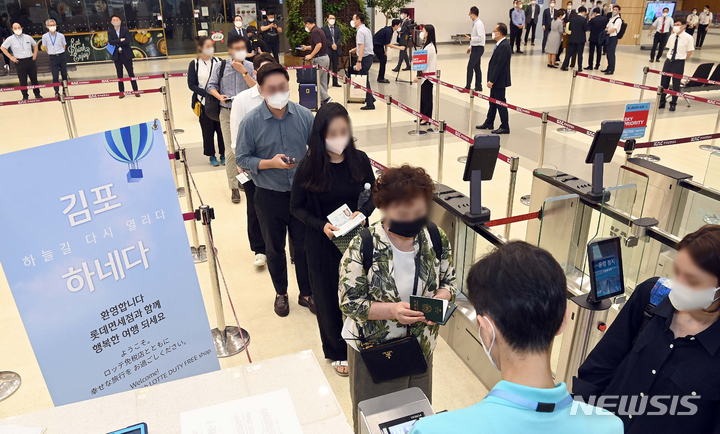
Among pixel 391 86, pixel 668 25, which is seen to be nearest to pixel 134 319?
pixel 391 86

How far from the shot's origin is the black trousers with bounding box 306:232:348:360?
116 inches

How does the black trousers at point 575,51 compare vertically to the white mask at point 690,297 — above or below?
below

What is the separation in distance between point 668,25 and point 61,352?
1710 centimetres

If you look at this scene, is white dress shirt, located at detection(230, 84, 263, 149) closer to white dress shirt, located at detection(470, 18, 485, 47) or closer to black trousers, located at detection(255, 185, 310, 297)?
black trousers, located at detection(255, 185, 310, 297)

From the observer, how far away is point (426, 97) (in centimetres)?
843

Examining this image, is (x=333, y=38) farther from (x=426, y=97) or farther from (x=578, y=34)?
(x=578, y=34)

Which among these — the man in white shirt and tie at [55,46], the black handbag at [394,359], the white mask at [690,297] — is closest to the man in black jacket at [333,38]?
the man in white shirt and tie at [55,46]

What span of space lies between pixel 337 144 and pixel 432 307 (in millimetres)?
1138

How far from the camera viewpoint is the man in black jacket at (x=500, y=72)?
789 cm

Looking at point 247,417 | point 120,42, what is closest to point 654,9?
point 120,42

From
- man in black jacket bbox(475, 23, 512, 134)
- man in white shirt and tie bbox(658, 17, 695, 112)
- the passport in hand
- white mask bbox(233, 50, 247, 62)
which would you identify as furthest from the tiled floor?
white mask bbox(233, 50, 247, 62)

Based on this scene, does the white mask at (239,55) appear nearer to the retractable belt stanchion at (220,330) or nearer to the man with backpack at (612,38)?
the retractable belt stanchion at (220,330)

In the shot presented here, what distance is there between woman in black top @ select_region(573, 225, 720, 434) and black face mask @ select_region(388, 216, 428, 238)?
2.61 feet

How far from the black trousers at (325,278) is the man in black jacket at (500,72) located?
584 centimetres
